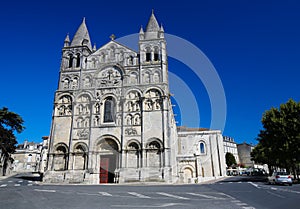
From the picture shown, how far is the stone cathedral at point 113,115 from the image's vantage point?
2412 cm

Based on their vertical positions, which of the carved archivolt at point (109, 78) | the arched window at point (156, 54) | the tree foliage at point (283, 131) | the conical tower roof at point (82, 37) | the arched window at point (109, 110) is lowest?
the tree foliage at point (283, 131)

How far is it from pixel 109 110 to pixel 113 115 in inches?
34.7

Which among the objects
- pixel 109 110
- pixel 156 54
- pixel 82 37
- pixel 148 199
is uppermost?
pixel 82 37

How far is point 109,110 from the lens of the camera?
27.0m

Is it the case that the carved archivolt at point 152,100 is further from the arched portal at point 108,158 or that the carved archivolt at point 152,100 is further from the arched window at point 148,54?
the arched portal at point 108,158

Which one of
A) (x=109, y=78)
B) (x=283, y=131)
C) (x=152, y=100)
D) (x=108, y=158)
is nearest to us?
(x=283, y=131)

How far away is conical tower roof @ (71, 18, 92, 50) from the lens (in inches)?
1234

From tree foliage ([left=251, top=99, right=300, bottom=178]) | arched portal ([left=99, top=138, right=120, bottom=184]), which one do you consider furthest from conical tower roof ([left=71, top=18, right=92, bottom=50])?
tree foliage ([left=251, top=99, right=300, bottom=178])

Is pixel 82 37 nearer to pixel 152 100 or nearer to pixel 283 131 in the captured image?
pixel 152 100

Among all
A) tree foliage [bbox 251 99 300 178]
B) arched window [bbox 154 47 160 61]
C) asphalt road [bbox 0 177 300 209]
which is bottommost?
asphalt road [bbox 0 177 300 209]

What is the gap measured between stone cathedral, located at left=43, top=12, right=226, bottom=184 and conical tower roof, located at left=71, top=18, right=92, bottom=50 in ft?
0.50

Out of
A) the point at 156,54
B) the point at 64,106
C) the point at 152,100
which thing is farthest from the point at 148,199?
the point at 156,54

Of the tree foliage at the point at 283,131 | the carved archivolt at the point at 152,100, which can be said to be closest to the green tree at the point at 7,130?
the carved archivolt at the point at 152,100

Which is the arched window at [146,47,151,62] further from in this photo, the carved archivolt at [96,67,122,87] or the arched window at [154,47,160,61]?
the carved archivolt at [96,67,122,87]
